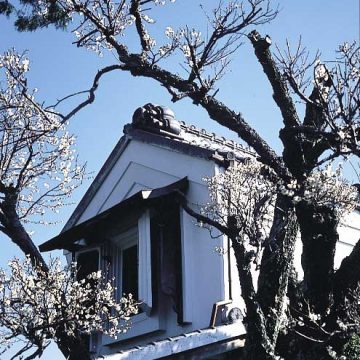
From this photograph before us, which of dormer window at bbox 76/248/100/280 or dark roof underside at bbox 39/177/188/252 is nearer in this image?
dark roof underside at bbox 39/177/188/252

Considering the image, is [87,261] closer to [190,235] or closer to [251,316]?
[190,235]

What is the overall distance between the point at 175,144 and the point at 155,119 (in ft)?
5.71

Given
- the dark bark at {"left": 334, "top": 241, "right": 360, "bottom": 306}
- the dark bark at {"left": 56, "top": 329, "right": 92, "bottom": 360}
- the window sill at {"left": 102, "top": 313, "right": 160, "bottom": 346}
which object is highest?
the dark bark at {"left": 334, "top": 241, "right": 360, "bottom": 306}

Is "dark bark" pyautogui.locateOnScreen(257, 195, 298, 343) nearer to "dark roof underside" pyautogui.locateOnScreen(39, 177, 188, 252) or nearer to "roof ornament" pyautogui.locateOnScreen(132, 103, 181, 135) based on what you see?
"dark roof underside" pyautogui.locateOnScreen(39, 177, 188, 252)

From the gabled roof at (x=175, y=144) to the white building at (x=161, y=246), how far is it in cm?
2

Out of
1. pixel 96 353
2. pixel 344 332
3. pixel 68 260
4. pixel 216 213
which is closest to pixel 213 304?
pixel 216 213

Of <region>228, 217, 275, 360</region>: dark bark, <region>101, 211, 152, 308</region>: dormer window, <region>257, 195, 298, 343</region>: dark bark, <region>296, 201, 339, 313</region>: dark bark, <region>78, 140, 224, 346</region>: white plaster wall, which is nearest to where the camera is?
<region>228, 217, 275, 360</region>: dark bark

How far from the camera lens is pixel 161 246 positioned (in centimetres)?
1162

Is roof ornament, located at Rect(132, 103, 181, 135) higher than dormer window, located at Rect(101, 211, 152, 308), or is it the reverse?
roof ornament, located at Rect(132, 103, 181, 135)

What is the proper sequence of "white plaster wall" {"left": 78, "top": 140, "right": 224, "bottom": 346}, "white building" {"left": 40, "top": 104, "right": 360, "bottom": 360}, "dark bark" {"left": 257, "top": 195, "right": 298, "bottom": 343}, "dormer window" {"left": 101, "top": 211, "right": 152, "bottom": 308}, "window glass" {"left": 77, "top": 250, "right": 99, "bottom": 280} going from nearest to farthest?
"dark bark" {"left": 257, "top": 195, "right": 298, "bottom": 343} < "white building" {"left": 40, "top": 104, "right": 360, "bottom": 360} < "white plaster wall" {"left": 78, "top": 140, "right": 224, "bottom": 346} < "dormer window" {"left": 101, "top": 211, "right": 152, "bottom": 308} < "window glass" {"left": 77, "top": 250, "right": 99, "bottom": 280}

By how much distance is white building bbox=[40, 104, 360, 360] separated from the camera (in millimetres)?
9727

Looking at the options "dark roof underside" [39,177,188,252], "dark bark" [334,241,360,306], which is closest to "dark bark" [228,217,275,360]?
"dark bark" [334,241,360,306]

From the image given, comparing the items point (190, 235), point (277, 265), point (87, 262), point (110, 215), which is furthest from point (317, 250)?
point (87, 262)

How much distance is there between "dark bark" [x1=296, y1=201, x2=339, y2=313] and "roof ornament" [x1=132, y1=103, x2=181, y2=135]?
5.80 m
